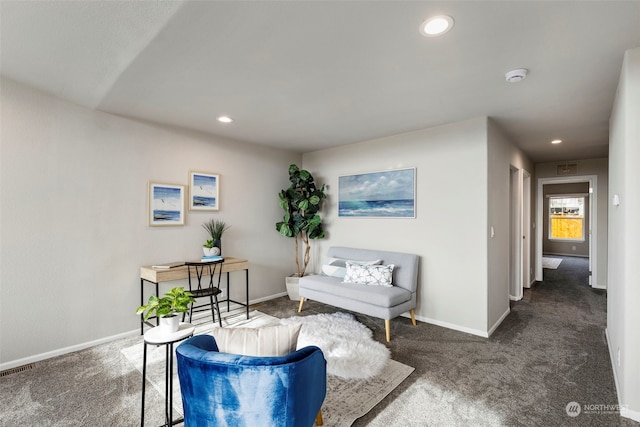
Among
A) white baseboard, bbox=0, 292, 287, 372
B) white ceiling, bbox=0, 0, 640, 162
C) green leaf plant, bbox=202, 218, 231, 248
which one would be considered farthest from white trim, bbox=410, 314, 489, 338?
white baseboard, bbox=0, 292, 287, 372

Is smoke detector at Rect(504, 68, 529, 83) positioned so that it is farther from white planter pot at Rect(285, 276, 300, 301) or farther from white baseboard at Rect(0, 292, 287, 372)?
white baseboard at Rect(0, 292, 287, 372)

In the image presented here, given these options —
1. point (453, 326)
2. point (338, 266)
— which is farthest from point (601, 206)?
point (338, 266)

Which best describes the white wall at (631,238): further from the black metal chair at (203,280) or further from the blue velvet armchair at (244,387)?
the black metal chair at (203,280)

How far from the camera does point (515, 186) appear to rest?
457 cm

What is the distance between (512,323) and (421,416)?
2349mm

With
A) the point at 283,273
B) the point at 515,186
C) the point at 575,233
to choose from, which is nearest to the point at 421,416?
the point at 283,273

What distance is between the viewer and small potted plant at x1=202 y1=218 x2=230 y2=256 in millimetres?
3646

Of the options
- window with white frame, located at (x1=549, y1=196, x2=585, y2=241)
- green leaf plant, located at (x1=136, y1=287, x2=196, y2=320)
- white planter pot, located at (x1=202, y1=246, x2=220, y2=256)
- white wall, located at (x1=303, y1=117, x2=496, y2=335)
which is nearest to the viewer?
green leaf plant, located at (x1=136, y1=287, x2=196, y2=320)

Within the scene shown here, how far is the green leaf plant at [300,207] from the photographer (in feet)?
15.0

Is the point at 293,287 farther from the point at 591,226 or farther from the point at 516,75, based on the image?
the point at 591,226

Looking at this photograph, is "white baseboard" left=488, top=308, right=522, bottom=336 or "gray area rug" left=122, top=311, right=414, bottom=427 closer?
"gray area rug" left=122, top=311, right=414, bottom=427

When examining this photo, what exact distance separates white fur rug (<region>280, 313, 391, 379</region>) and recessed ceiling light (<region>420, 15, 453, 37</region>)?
2.42m

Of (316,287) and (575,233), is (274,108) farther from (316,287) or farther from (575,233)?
(575,233)

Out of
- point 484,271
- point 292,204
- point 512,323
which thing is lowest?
point 512,323
